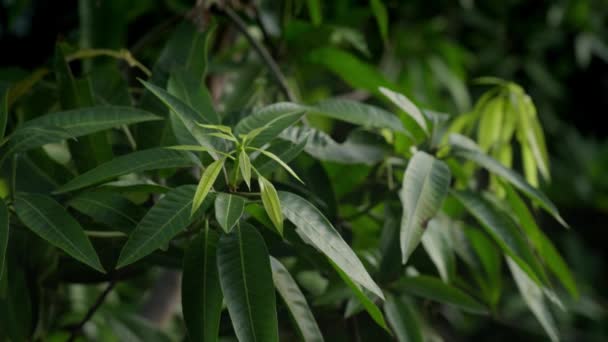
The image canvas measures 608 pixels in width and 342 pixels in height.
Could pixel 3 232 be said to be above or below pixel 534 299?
above

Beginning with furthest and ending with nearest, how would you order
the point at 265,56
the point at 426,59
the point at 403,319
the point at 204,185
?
the point at 426,59 < the point at 265,56 < the point at 403,319 < the point at 204,185

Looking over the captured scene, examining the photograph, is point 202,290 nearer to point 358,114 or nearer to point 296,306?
point 296,306

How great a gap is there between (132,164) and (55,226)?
0.06 meters

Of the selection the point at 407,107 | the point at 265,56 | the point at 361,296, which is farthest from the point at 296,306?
the point at 265,56

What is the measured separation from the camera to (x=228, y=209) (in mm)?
492

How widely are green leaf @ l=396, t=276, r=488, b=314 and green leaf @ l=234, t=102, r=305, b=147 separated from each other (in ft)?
0.73

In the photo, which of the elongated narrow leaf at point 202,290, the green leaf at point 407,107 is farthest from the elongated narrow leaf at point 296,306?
the green leaf at point 407,107

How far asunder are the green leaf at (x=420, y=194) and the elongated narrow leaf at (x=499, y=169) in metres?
0.05

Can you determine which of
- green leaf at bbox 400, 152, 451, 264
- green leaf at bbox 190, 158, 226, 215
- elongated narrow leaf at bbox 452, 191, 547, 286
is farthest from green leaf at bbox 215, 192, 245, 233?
elongated narrow leaf at bbox 452, 191, 547, 286

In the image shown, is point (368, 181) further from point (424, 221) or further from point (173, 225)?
point (173, 225)

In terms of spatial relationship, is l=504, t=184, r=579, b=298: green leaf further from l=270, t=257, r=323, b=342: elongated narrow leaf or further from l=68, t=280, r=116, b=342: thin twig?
l=68, t=280, r=116, b=342: thin twig

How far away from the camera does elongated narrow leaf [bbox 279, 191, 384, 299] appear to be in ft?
1.60

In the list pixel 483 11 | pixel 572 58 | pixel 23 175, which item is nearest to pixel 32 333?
pixel 23 175

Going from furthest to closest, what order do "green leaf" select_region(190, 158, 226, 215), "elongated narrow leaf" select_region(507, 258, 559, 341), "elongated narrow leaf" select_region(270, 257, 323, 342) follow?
"elongated narrow leaf" select_region(507, 258, 559, 341)
"elongated narrow leaf" select_region(270, 257, 323, 342)
"green leaf" select_region(190, 158, 226, 215)
